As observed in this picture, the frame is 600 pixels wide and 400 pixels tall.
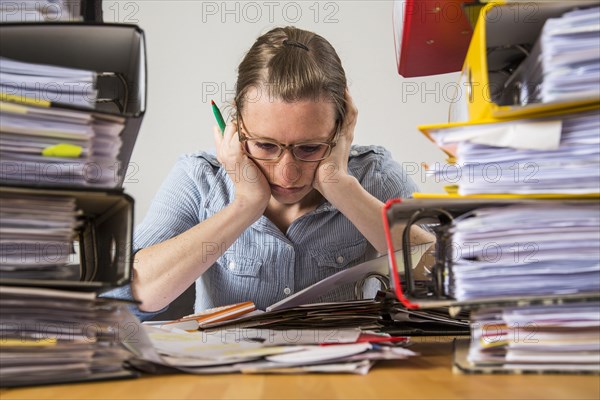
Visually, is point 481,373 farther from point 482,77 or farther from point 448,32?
point 448,32

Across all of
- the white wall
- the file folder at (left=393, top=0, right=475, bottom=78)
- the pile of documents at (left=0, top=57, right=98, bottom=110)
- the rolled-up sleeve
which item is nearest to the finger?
the rolled-up sleeve

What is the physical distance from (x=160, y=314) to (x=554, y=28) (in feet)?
4.39

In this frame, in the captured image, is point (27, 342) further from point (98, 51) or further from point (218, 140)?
point (218, 140)

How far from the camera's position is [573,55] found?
68 cm

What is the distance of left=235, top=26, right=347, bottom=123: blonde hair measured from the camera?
4.87 feet

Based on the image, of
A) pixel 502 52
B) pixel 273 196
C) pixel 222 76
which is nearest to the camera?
pixel 502 52

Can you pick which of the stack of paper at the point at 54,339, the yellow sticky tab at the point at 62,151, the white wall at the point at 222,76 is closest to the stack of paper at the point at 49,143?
the yellow sticky tab at the point at 62,151

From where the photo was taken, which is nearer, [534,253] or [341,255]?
[534,253]

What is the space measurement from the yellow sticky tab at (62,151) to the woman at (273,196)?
0.77m

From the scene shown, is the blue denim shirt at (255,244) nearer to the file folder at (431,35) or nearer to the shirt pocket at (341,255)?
the shirt pocket at (341,255)

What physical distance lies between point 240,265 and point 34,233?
3.35 ft

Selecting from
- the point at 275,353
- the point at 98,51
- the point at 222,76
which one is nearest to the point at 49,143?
the point at 98,51

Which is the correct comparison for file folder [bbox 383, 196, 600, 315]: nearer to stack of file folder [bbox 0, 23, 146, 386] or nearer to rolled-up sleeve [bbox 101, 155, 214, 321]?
stack of file folder [bbox 0, 23, 146, 386]

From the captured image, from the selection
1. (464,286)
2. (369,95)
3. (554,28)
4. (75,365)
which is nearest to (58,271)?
(75,365)
